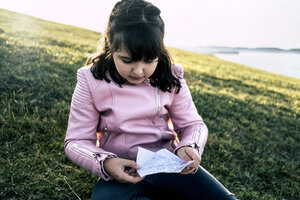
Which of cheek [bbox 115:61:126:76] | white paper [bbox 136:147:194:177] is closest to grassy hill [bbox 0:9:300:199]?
cheek [bbox 115:61:126:76]

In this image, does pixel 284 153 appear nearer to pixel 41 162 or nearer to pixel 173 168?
pixel 173 168

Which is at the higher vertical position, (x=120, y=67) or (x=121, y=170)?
(x=120, y=67)

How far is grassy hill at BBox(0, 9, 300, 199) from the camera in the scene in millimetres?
2287

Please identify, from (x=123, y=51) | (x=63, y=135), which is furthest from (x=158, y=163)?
(x=63, y=135)

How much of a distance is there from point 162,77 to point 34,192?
136 cm

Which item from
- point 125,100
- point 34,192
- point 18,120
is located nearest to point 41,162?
point 34,192

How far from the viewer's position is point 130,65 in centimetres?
167

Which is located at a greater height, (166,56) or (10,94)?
(166,56)

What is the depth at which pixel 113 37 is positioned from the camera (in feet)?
5.54

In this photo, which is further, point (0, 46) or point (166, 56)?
point (0, 46)

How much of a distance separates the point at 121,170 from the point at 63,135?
1.46 meters

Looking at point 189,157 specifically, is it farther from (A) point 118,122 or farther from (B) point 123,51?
(B) point 123,51

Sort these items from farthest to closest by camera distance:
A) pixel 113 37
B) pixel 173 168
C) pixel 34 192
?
pixel 34 192, pixel 113 37, pixel 173 168

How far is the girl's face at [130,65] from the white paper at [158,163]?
1.64ft
